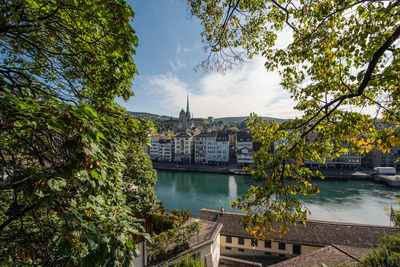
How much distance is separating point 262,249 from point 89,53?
54.8 feet

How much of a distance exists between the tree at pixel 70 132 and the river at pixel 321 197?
22639 millimetres

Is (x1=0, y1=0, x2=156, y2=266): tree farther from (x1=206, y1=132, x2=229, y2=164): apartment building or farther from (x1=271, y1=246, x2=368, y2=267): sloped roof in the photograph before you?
(x1=206, y1=132, x2=229, y2=164): apartment building

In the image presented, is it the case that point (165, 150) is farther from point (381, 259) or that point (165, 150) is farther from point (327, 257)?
point (381, 259)

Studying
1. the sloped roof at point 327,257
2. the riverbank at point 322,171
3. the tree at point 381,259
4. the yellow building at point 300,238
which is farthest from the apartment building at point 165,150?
the tree at point 381,259

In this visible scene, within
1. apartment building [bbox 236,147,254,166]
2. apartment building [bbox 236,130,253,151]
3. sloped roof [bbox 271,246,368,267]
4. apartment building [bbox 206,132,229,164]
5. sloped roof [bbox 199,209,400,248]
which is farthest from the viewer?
apartment building [bbox 236,130,253,151]

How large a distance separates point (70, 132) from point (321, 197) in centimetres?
3500

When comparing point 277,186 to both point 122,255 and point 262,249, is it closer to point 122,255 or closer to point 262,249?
point 122,255

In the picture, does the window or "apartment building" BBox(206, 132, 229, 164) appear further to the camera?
"apartment building" BBox(206, 132, 229, 164)

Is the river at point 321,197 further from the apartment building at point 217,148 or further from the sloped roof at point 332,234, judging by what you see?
the apartment building at point 217,148

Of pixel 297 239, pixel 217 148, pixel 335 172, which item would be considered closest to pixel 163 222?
pixel 297 239

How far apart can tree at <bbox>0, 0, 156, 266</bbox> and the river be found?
22639 mm

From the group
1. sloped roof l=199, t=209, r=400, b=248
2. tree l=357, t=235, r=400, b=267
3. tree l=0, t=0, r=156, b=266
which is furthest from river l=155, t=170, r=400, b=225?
tree l=0, t=0, r=156, b=266

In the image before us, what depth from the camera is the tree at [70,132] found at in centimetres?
150

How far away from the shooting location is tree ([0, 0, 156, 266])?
150cm
